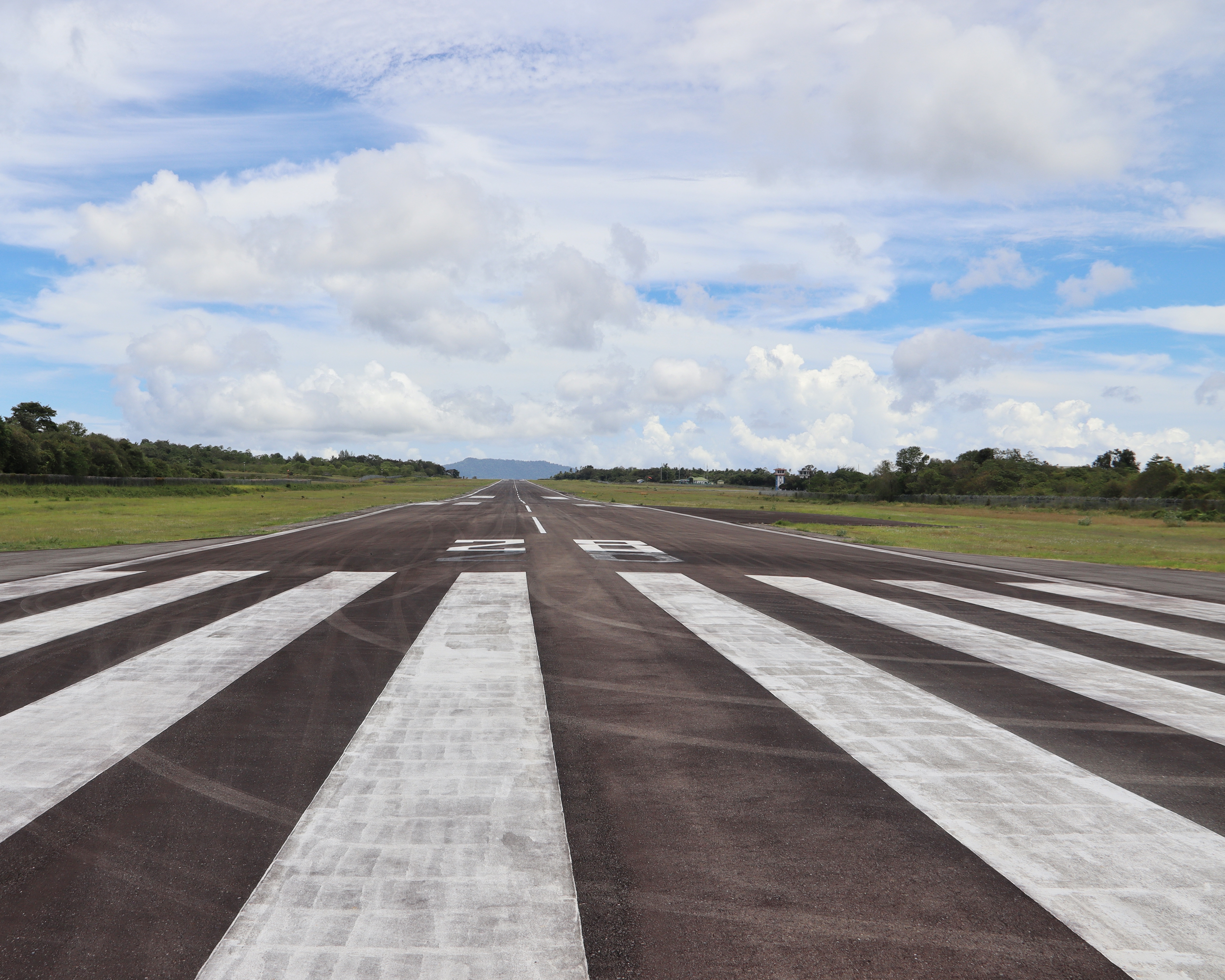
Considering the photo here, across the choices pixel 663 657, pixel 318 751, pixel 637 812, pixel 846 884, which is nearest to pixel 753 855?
pixel 846 884

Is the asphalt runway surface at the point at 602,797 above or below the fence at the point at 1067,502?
below

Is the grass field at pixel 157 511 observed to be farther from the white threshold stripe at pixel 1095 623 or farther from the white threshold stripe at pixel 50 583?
the white threshold stripe at pixel 1095 623

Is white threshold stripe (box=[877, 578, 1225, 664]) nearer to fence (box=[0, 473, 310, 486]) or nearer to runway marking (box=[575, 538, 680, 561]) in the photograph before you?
runway marking (box=[575, 538, 680, 561])

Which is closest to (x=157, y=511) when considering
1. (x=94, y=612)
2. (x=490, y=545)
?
(x=490, y=545)

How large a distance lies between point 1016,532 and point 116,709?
31.7 m

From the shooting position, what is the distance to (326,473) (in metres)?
144

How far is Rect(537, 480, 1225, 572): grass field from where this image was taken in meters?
17.4

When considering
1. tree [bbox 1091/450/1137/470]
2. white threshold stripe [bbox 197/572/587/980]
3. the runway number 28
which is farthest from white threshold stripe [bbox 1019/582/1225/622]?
tree [bbox 1091/450/1137/470]

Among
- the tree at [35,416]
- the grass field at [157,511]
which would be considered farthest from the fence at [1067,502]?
the tree at [35,416]

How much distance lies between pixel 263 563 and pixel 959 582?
10.9m

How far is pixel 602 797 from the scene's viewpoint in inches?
124

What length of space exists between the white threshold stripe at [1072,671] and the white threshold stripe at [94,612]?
7.52 m

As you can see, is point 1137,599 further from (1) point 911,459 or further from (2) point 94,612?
(1) point 911,459

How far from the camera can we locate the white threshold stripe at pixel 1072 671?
4.49 metres
